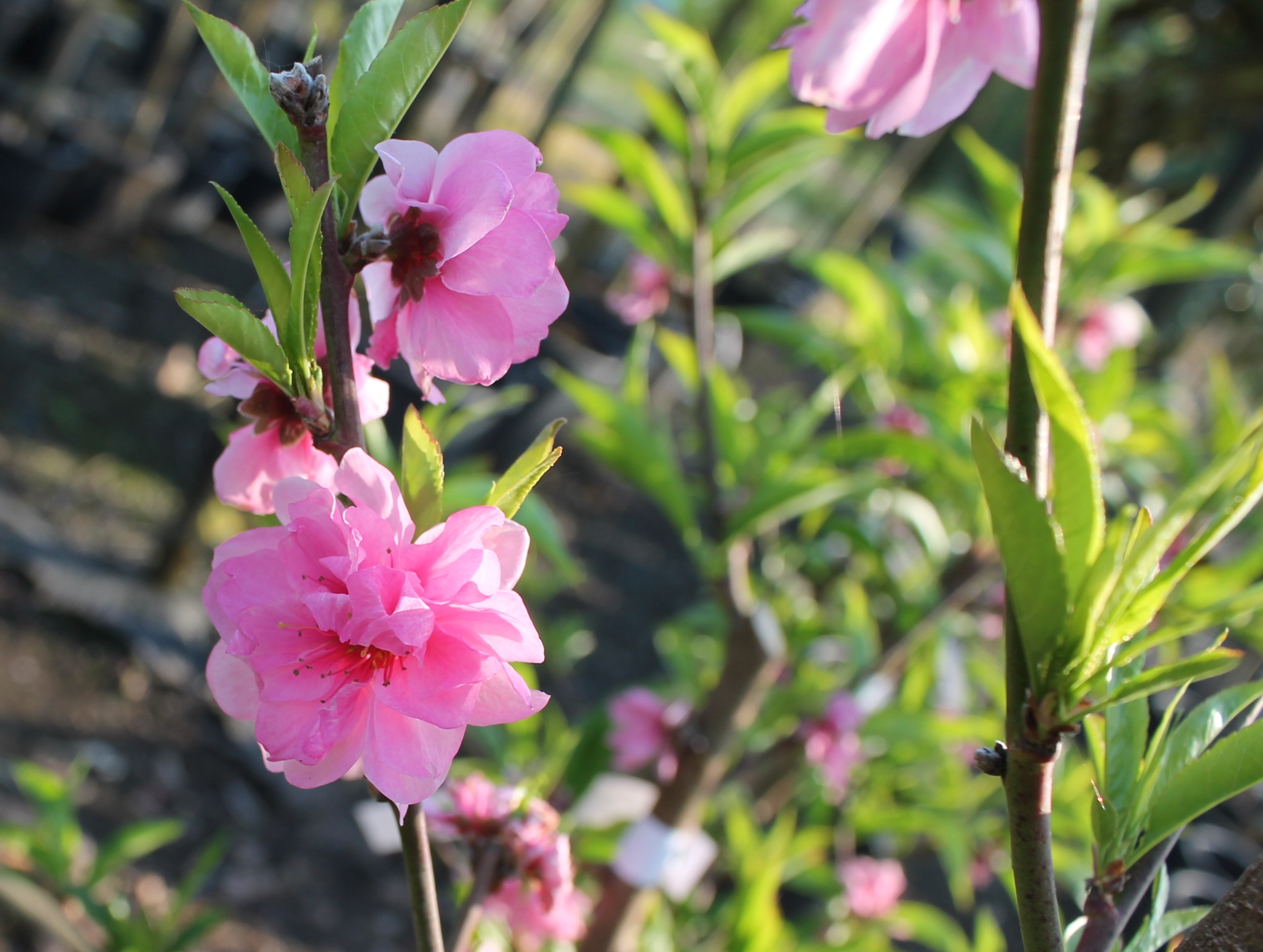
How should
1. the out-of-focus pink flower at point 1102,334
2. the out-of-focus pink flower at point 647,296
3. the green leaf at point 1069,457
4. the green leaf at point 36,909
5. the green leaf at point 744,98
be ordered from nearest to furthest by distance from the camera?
the green leaf at point 1069,457 → the green leaf at point 36,909 → the green leaf at point 744,98 → the out-of-focus pink flower at point 647,296 → the out-of-focus pink flower at point 1102,334

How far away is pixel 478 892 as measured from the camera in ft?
1.56

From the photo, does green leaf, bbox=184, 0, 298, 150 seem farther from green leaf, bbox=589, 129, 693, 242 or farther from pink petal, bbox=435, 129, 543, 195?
Result: green leaf, bbox=589, 129, 693, 242

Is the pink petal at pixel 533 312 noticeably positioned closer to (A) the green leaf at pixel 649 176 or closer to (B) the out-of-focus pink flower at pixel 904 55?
(B) the out-of-focus pink flower at pixel 904 55

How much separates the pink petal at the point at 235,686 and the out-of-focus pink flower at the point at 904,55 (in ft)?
0.89

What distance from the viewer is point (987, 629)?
1.51 metres

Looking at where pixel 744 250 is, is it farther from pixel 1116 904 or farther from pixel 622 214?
pixel 1116 904

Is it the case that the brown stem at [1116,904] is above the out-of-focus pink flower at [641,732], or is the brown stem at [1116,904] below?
above

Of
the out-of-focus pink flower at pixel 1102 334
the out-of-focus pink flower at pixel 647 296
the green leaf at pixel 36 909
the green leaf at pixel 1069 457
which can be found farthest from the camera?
the out-of-focus pink flower at pixel 1102 334

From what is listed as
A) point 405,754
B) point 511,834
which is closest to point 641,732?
point 511,834

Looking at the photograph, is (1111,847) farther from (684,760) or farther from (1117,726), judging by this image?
(684,760)

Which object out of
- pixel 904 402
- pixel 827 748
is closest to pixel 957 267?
pixel 904 402

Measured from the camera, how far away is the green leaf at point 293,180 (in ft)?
0.89

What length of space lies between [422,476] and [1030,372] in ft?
0.61

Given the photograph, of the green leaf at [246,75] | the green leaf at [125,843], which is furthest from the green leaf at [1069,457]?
the green leaf at [125,843]
